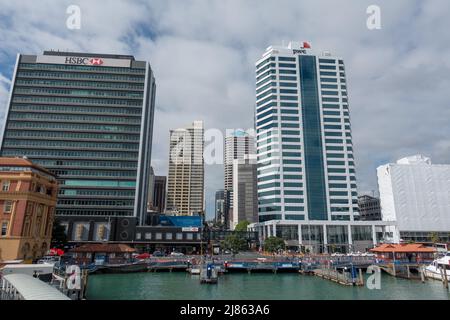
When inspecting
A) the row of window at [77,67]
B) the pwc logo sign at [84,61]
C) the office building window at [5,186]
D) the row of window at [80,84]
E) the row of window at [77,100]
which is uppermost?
the pwc logo sign at [84,61]

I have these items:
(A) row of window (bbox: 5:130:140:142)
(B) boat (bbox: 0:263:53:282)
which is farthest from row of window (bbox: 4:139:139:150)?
(B) boat (bbox: 0:263:53:282)

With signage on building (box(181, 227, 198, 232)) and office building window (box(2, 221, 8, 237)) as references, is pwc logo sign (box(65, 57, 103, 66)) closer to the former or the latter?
signage on building (box(181, 227, 198, 232))

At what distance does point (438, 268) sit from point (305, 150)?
8154cm

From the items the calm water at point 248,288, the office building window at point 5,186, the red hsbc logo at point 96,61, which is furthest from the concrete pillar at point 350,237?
the red hsbc logo at point 96,61

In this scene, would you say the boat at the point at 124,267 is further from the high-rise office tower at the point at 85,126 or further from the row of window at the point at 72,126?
the row of window at the point at 72,126

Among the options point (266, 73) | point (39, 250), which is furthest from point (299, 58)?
point (39, 250)

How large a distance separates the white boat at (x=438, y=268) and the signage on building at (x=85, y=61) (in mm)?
119817

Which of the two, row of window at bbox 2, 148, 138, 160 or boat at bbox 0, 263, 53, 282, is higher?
row of window at bbox 2, 148, 138, 160

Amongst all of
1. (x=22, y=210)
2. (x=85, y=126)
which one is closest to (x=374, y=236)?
(x=22, y=210)

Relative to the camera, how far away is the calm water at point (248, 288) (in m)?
42.1

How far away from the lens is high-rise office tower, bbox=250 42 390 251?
125 m

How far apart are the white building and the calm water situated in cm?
8361
